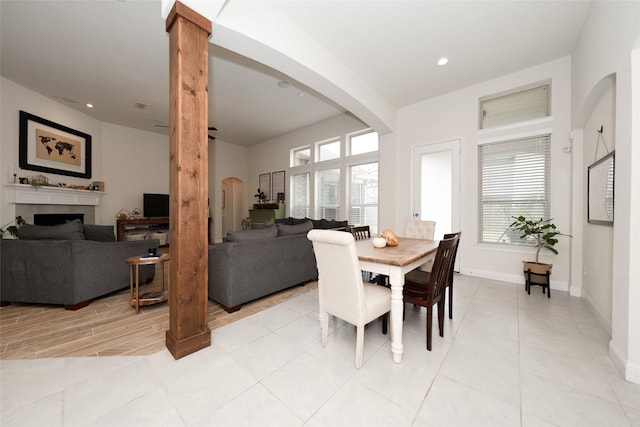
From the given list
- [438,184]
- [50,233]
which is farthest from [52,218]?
[438,184]

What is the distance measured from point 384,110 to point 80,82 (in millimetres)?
Answer: 5304

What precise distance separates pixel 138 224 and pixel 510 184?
796cm

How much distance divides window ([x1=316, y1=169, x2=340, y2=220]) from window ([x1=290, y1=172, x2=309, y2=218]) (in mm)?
485

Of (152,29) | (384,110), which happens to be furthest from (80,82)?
(384,110)

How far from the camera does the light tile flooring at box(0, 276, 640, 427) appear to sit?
1.26 metres

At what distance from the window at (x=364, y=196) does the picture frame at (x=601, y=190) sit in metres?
3.25

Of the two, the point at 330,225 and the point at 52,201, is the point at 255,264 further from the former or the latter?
the point at 52,201

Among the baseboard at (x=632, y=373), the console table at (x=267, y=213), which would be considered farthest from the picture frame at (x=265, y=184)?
the baseboard at (x=632, y=373)

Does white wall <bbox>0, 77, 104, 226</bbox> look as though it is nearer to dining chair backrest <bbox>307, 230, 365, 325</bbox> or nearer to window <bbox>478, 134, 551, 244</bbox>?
dining chair backrest <bbox>307, 230, 365, 325</bbox>

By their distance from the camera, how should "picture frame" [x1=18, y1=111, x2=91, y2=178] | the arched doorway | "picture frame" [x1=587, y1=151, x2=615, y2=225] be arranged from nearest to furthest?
1. "picture frame" [x1=587, y1=151, x2=615, y2=225]
2. "picture frame" [x1=18, y1=111, x2=91, y2=178]
3. the arched doorway

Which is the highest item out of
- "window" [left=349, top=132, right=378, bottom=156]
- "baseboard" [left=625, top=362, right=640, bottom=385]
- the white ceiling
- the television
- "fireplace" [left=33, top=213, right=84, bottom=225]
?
the white ceiling

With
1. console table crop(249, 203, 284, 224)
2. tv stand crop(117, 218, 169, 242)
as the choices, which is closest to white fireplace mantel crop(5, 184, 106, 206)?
tv stand crop(117, 218, 169, 242)

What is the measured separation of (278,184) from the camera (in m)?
7.41

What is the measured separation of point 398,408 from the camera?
131 cm
